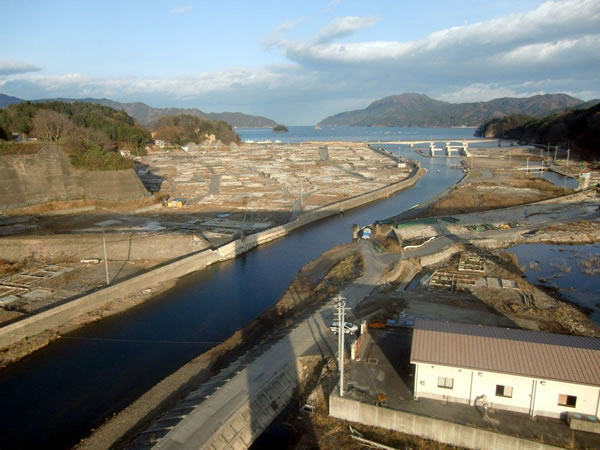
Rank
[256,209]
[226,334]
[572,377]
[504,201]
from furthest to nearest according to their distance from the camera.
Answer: [504,201] → [256,209] → [226,334] → [572,377]

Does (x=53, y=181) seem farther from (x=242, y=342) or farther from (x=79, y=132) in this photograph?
(x=79, y=132)

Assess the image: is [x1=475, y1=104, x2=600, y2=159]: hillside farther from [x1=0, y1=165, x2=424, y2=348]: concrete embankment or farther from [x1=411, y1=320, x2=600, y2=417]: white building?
[x1=411, y1=320, x2=600, y2=417]: white building

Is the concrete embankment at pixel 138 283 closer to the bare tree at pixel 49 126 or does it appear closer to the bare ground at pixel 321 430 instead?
the bare ground at pixel 321 430

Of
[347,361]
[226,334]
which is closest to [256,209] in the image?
[226,334]

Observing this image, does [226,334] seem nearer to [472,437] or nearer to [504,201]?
[472,437]

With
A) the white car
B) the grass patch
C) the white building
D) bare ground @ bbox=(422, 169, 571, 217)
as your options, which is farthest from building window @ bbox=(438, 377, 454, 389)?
the grass patch

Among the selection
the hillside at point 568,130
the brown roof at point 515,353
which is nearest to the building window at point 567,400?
the brown roof at point 515,353
